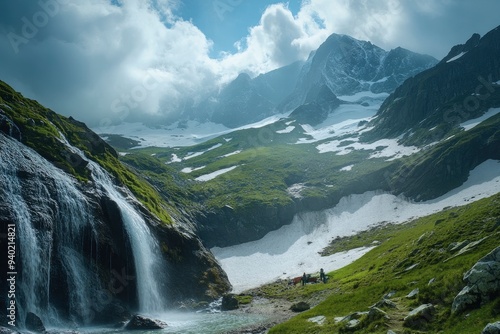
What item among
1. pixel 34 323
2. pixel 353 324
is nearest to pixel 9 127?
pixel 34 323

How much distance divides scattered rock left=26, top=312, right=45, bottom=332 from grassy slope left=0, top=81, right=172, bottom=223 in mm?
31247

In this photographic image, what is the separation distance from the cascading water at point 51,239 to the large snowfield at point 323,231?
154 feet

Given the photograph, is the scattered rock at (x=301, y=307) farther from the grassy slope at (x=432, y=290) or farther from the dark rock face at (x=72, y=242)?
the dark rock face at (x=72, y=242)

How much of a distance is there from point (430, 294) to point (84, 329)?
44.7 m

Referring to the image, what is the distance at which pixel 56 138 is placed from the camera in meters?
77.8

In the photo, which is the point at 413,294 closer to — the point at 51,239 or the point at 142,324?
the point at 142,324

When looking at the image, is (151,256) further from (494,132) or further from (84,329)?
(494,132)

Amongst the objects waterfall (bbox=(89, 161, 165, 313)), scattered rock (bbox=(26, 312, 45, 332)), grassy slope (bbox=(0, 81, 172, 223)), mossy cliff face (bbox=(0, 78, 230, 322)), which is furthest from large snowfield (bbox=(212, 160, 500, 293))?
scattered rock (bbox=(26, 312, 45, 332))

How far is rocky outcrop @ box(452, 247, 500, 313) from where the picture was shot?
20594mm

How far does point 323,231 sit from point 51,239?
120m

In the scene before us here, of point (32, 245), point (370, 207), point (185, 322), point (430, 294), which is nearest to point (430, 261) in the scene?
point (430, 294)

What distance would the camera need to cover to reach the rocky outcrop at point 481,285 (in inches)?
811

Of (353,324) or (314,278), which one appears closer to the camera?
(353,324)

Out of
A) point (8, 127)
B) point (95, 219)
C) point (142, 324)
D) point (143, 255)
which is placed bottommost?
point (142, 324)
